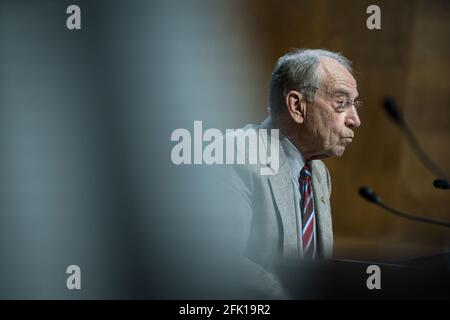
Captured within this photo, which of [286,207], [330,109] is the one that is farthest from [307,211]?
[330,109]

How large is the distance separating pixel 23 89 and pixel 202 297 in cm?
67

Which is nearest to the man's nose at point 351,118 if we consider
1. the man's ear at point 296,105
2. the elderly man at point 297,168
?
the elderly man at point 297,168

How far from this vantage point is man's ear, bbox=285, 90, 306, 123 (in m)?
1.65

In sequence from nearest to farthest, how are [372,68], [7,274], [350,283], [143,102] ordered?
[350,283] → [7,274] → [143,102] → [372,68]

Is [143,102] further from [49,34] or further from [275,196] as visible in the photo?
[275,196]

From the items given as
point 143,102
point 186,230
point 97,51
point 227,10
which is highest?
point 227,10

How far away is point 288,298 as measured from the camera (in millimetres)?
1377

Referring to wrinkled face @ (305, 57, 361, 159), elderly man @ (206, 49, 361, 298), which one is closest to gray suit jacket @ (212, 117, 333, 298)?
elderly man @ (206, 49, 361, 298)

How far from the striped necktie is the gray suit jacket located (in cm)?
2

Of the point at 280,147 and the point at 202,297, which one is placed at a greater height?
the point at 280,147

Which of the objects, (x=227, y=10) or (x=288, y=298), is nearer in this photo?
(x=288, y=298)

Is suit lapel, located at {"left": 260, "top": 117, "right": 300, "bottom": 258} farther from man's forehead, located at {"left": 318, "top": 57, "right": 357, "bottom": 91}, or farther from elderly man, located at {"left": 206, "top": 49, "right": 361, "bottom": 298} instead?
man's forehead, located at {"left": 318, "top": 57, "right": 357, "bottom": 91}

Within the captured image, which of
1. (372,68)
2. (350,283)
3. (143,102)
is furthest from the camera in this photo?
(372,68)
